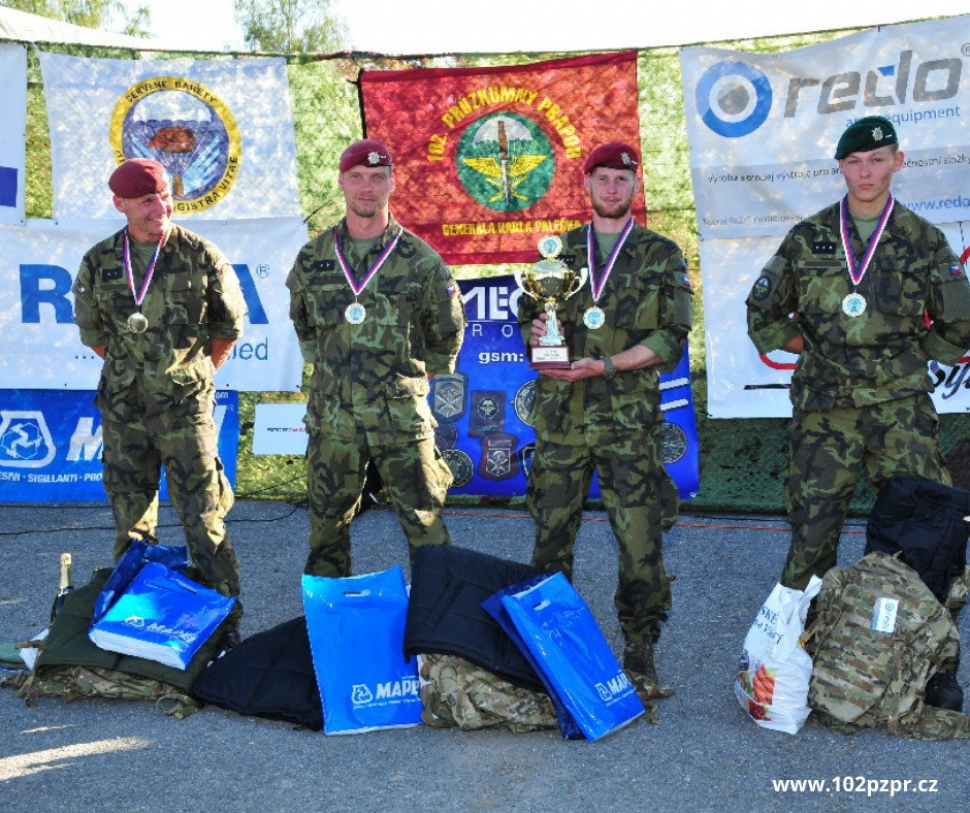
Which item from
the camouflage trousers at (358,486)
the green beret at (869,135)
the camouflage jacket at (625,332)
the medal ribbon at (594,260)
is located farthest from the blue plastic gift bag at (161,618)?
the green beret at (869,135)

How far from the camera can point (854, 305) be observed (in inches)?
177

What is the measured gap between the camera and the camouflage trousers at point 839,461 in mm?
4430

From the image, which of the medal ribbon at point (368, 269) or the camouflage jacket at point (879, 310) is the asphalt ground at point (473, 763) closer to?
the camouflage jacket at point (879, 310)

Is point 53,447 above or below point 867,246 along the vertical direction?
below

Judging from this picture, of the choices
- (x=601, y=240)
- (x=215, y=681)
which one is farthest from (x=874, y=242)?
(x=215, y=681)

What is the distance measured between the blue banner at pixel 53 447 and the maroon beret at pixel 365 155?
334cm

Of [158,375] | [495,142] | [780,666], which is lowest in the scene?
[780,666]

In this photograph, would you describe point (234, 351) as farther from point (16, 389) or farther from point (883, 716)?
point (883, 716)

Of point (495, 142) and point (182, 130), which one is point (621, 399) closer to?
point (495, 142)

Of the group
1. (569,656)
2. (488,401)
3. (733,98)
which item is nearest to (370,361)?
(569,656)

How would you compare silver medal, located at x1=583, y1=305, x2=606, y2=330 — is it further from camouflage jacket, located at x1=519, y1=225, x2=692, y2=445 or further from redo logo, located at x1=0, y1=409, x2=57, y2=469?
redo logo, located at x1=0, y1=409, x2=57, y2=469

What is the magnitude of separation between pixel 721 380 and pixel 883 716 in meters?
3.33

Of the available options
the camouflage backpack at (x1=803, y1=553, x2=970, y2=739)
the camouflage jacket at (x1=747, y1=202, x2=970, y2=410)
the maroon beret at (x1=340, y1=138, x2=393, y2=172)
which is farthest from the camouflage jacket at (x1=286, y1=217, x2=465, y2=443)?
the camouflage backpack at (x1=803, y1=553, x2=970, y2=739)

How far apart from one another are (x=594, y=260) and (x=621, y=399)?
562 millimetres
